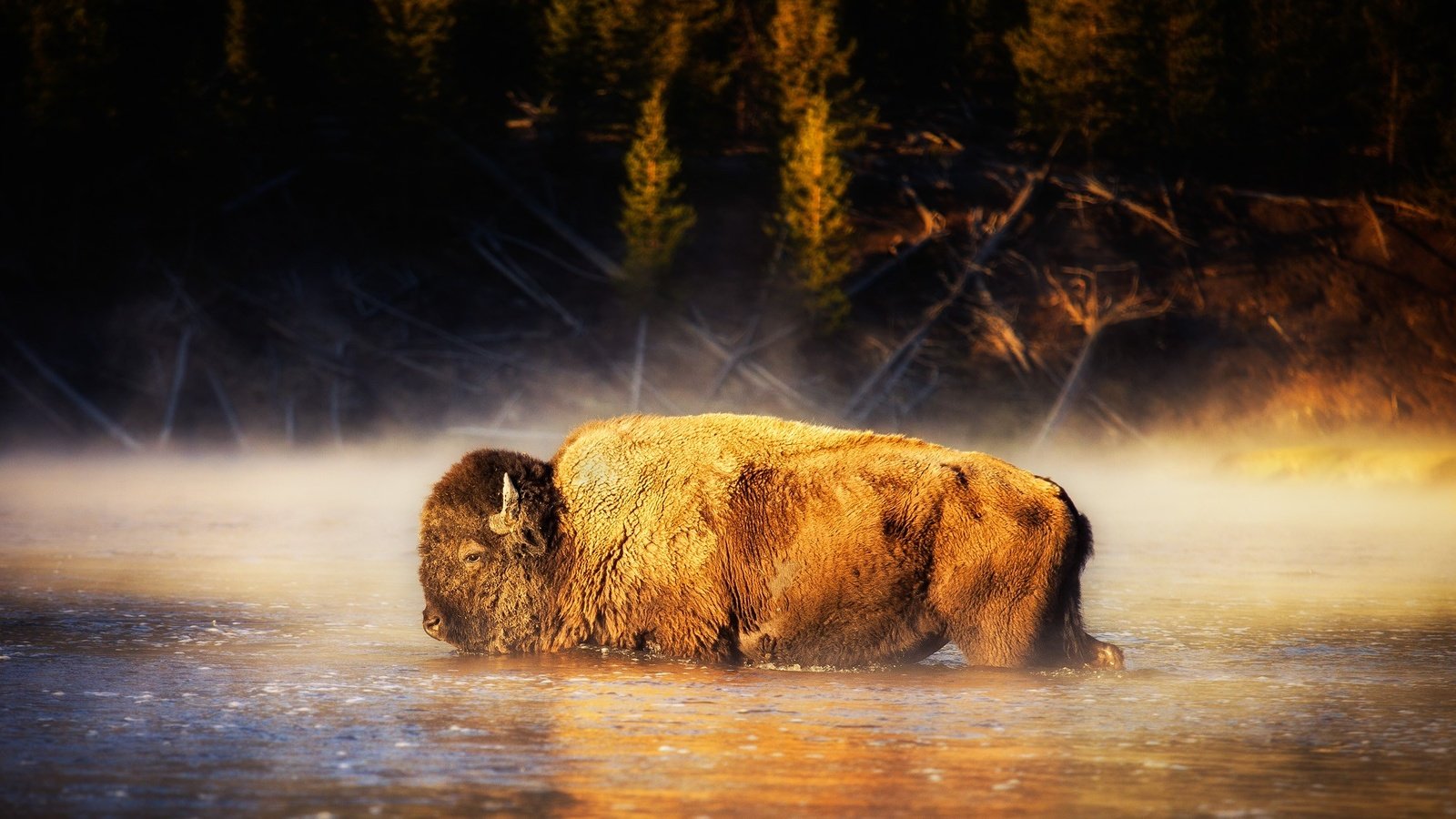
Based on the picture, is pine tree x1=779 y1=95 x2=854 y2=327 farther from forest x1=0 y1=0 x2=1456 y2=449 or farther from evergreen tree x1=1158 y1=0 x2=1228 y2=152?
evergreen tree x1=1158 y1=0 x2=1228 y2=152

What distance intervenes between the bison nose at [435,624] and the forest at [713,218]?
24.0 meters

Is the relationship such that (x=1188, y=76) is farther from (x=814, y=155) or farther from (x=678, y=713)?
(x=678, y=713)

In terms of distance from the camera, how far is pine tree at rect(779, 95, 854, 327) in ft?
112

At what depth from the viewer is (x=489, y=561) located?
30.1 ft

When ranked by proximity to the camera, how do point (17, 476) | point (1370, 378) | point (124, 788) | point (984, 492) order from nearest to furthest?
point (124, 788), point (984, 492), point (17, 476), point (1370, 378)

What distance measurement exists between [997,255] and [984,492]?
94.6ft

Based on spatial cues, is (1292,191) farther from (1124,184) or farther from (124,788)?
(124,788)

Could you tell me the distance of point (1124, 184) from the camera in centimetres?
3866

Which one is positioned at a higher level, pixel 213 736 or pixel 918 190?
pixel 918 190

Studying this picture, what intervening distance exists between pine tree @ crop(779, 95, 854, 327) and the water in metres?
20.5

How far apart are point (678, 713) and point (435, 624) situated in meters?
2.17

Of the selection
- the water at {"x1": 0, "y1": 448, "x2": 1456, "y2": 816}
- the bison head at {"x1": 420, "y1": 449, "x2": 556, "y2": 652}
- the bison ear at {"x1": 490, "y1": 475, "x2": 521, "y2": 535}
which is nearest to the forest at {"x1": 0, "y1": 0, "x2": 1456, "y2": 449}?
the water at {"x1": 0, "y1": 448, "x2": 1456, "y2": 816}

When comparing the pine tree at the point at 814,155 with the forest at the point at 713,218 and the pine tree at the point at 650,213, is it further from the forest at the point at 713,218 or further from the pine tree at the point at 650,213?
the pine tree at the point at 650,213

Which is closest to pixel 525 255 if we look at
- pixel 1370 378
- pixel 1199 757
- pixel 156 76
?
pixel 156 76
